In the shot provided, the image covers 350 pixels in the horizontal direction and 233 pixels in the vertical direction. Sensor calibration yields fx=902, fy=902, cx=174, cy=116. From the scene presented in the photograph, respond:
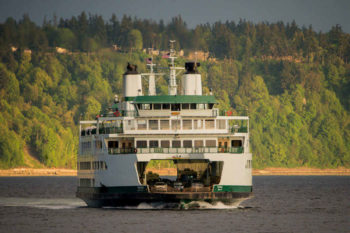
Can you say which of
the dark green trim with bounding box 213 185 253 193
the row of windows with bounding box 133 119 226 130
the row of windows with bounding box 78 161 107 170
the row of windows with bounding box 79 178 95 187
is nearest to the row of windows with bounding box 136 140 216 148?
the row of windows with bounding box 133 119 226 130

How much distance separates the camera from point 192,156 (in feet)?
244

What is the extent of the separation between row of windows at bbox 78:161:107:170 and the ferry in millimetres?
85

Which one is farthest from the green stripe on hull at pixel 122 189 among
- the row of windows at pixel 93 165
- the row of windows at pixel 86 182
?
the row of windows at pixel 93 165

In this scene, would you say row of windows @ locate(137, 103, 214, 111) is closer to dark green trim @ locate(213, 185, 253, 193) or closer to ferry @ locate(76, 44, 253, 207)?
ferry @ locate(76, 44, 253, 207)

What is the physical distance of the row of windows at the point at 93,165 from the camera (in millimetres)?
76875

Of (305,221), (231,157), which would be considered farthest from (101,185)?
(305,221)

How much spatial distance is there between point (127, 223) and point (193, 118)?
12.6m

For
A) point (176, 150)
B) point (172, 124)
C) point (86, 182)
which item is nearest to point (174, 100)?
point (172, 124)

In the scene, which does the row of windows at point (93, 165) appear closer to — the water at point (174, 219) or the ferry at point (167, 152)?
the ferry at point (167, 152)

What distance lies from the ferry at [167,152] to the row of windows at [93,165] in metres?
0.08

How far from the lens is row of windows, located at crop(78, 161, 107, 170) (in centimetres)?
7688

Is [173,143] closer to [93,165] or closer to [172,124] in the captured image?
[172,124]

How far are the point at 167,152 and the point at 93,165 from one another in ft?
29.3

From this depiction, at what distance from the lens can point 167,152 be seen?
2940 inches
